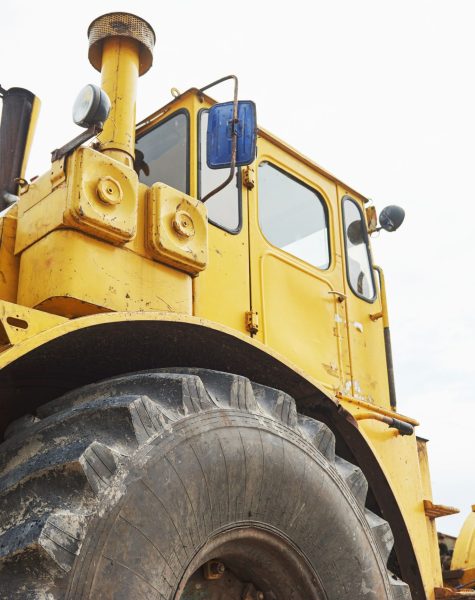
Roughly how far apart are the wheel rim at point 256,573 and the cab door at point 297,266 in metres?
1.15

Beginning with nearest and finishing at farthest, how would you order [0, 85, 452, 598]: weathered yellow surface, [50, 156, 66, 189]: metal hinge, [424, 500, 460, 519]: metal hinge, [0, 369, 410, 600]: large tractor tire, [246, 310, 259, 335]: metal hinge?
1. [0, 369, 410, 600]: large tractor tire
2. [0, 85, 452, 598]: weathered yellow surface
3. [50, 156, 66, 189]: metal hinge
4. [246, 310, 259, 335]: metal hinge
5. [424, 500, 460, 519]: metal hinge

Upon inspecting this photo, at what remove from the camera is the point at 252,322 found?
11.2 ft

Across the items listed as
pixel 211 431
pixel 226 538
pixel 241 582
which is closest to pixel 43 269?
pixel 211 431

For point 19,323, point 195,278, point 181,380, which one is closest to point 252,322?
point 195,278

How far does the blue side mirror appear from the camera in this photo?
3.07 m

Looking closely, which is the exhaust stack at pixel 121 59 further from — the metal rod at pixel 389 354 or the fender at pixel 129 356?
the metal rod at pixel 389 354

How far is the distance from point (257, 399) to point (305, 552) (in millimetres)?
545

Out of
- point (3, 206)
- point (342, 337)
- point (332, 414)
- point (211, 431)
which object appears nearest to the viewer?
point (211, 431)

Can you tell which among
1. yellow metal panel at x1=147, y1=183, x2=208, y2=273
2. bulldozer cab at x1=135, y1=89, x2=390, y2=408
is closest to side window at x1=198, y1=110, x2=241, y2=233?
bulldozer cab at x1=135, y1=89, x2=390, y2=408

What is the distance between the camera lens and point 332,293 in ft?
13.2

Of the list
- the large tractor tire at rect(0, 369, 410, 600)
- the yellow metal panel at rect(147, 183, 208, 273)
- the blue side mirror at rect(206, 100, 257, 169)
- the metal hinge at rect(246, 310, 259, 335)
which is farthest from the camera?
the metal hinge at rect(246, 310, 259, 335)

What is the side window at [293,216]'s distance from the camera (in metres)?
3.82

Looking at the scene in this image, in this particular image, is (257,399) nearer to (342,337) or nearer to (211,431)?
(211,431)

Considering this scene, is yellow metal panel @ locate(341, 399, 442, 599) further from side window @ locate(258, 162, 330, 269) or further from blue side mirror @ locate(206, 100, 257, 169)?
blue side mirror @ locate(206, 100, 257, 169)
